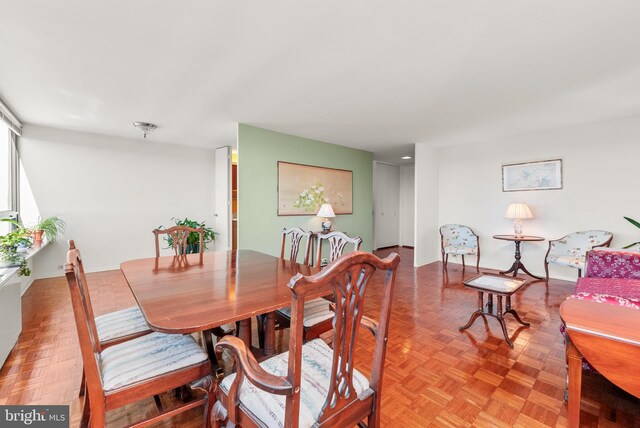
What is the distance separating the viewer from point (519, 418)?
59.9 inches

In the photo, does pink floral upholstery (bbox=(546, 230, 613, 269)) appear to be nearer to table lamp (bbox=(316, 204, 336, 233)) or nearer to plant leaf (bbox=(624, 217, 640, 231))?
plant leaf (bbox=(624, 217, 640, 231))

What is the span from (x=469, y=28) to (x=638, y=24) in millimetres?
1051

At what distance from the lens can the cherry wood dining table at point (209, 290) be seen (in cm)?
116

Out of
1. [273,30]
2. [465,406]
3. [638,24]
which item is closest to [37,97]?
[273,30]

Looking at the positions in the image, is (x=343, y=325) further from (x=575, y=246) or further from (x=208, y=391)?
(x=575, y=246)

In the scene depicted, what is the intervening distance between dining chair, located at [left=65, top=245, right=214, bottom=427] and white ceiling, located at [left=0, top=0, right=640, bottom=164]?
1585 millimetres

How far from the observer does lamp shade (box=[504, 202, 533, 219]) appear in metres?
4.26

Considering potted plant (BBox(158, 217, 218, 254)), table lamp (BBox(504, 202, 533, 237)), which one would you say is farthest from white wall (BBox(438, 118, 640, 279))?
potted plant (BBox(158, 217, 218, 254))

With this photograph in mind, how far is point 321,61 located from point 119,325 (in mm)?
2286

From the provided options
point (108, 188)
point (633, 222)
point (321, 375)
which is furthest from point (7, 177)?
point (633, 222)

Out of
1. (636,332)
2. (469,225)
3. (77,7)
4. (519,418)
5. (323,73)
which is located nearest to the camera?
(636,332)

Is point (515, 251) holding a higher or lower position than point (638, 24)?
lower

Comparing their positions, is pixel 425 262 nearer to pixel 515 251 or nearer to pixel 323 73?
pixel 515 251

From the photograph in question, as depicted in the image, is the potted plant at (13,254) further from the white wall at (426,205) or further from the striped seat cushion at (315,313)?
the white wall at (426,205)
